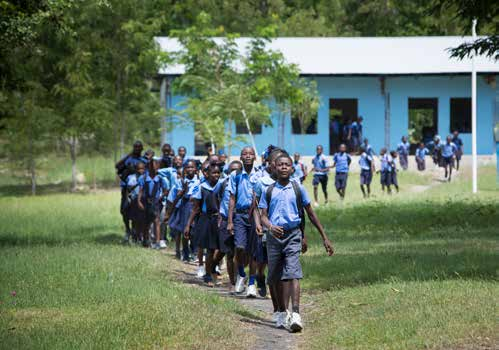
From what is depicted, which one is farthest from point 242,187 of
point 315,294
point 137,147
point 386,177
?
point 386,177

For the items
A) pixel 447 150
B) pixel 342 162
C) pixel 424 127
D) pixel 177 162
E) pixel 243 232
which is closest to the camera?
pixel 243 232

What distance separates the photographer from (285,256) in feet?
36.1

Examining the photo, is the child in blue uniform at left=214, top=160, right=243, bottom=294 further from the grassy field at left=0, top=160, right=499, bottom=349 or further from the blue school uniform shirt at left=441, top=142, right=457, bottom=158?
the blue school uniform shirt at left=441, top=142, right=457, bottom=158

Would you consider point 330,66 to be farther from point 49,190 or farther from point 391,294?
point 391,294

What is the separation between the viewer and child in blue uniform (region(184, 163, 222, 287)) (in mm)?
15108

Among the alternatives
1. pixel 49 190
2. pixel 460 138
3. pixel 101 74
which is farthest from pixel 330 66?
pixel 49 190

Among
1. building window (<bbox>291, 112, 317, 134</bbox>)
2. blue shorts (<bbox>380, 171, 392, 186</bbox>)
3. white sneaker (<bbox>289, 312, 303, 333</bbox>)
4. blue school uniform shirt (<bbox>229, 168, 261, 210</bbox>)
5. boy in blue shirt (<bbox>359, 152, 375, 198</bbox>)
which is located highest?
building window (<bbox>291, 112, 317, 134</bbox>)

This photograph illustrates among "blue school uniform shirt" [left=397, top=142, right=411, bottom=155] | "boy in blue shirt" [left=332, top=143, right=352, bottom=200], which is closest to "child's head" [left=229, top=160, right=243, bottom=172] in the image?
"boy in blue shirt" [left=332, top=143, right=352, bottom=200]

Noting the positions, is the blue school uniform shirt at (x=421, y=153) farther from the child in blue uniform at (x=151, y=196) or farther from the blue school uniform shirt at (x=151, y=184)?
the blue school uniform shirt at (x=151, y=184)

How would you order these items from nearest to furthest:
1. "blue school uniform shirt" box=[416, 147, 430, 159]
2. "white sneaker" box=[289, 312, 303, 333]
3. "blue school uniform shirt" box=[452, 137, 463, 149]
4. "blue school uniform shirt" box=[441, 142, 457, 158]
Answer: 1. "white sneaker" box=[289, 312, 303, 333]
2. "blue school uniform shirt" box=[441, 142, 457, 158]
3. "blue school uniform shirt" box=[416, 147, 430, 159]
4. "blue school uniform shirt" box=[452, 137, 463, 149]

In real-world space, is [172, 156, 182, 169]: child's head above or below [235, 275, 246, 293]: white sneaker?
above

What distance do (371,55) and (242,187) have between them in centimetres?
3603

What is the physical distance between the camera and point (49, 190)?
46.5 m

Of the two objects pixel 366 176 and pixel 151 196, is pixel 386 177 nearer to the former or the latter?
pixel 366 176
